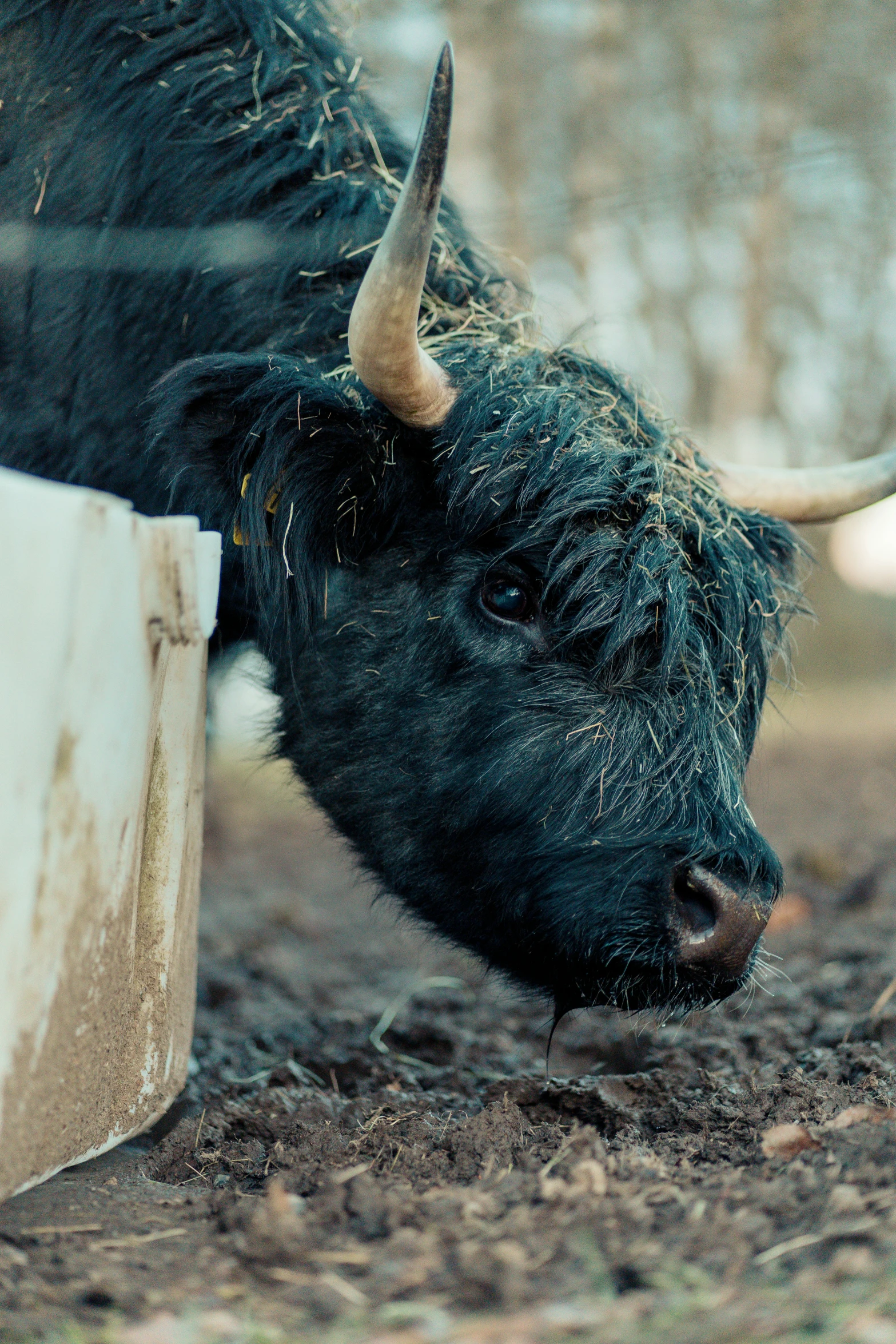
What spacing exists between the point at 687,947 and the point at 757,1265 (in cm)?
86

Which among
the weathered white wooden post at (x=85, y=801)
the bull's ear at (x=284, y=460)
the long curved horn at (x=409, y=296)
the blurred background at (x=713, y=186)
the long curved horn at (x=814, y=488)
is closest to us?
the weathered white wooden post at (x=85, y=801)

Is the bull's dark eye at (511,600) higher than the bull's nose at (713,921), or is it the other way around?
the bull's dark eye at (511,600)

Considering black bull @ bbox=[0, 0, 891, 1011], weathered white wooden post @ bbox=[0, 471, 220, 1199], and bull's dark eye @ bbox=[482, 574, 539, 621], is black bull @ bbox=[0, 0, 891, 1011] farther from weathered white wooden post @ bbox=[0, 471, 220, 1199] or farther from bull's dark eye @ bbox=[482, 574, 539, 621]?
weathered white wooden post @ bbox=[0, 471, 220, 1199]

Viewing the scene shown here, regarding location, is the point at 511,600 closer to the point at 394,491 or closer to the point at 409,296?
the point at 394,491

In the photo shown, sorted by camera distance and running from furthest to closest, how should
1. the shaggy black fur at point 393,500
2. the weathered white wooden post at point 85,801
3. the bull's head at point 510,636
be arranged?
the shaggy black fur at point 393,500, the bull's head at point 510,636, the weathered white wooden post at point 85,801

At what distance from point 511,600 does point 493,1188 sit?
54.1 inches

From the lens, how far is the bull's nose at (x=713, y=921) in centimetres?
242

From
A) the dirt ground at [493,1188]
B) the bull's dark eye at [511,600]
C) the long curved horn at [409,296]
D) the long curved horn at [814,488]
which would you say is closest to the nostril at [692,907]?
the dirt ground at [493,1188]

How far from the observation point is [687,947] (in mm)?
2434

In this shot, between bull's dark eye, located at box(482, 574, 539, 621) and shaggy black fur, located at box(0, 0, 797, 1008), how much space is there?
0.12 ft

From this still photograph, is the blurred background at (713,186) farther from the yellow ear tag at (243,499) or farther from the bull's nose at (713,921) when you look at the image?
the bull's nose at (713,921)

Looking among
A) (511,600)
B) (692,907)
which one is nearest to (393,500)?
(511,600)

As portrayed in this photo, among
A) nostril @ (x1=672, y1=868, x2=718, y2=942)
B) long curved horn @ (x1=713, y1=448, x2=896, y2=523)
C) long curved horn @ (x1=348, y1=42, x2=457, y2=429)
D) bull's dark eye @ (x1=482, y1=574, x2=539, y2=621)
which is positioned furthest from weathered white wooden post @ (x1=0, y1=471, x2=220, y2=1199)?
long curved horn @ (x1=713, y1=448, x2=896, y2=523)

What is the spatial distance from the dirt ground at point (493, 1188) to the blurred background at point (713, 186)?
7.29 meters
